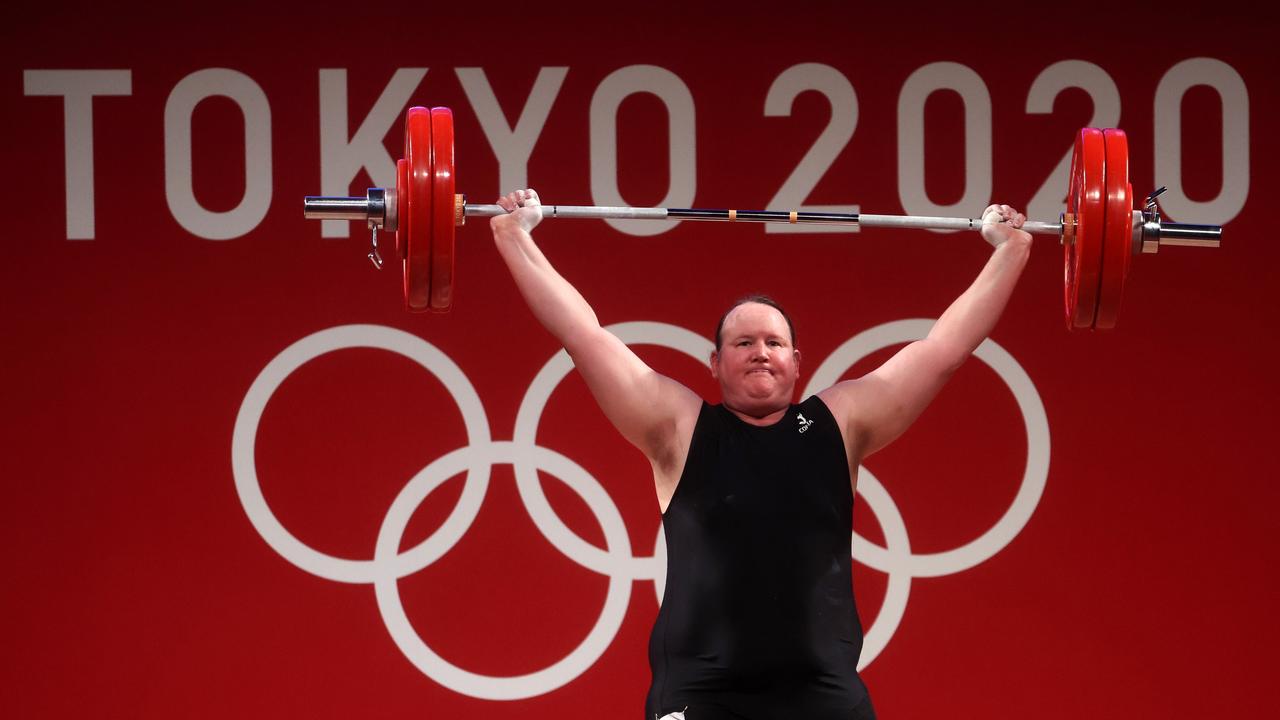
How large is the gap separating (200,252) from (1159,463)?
2.59 metres

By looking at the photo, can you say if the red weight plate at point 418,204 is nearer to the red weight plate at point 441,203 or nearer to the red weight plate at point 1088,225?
the red weight plate at point 441,203

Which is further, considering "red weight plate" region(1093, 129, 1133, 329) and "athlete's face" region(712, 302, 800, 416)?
"red weight plate" region(1093, 129, 1133, 329)

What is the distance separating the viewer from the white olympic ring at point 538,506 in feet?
12.2

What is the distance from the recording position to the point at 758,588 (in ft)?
7.69

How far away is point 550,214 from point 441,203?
26 centimetres

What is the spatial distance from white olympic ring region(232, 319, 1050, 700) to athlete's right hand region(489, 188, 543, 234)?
115cm

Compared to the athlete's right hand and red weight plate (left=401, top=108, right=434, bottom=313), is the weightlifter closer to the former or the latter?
the athlete's right hand

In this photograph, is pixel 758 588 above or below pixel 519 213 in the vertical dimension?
below

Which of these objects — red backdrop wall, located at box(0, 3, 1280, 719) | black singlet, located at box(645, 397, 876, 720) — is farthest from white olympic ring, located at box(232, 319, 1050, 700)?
black singlet, located at box(645, 397, 876, 720)

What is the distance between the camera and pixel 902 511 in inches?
A: 148

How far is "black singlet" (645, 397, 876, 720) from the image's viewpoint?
2314 millimetres

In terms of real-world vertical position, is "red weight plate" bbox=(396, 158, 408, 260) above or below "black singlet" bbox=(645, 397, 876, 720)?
above

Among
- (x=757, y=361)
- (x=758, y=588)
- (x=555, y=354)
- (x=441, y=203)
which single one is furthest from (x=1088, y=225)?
(x=555, y=354)

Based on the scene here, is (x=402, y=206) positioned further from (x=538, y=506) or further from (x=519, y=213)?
(x=538, y=506)
